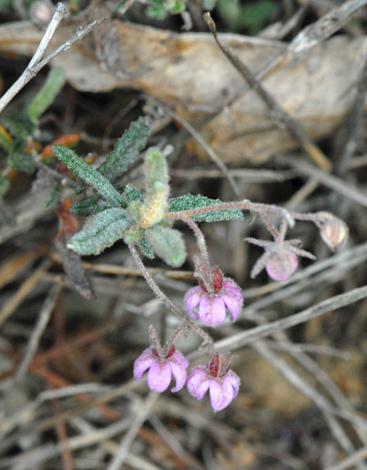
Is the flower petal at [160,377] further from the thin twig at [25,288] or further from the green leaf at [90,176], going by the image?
the thin twig at [25,288]

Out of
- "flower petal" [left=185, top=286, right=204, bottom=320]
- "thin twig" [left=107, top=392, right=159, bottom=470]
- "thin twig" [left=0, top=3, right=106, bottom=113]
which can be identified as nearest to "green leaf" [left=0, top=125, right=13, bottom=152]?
"thin twig" [left=0, top=3, right=106, bottom=113]

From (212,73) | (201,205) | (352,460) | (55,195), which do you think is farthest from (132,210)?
(352,460)

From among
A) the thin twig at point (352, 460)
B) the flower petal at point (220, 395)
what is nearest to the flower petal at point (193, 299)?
the flower petal at point (220, 395)

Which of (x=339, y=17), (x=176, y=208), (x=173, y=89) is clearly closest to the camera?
(x=176, y=208)

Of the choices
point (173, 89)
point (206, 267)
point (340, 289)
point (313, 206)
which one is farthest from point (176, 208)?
point (340, 289)

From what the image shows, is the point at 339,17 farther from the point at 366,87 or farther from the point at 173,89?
the point at 173,89

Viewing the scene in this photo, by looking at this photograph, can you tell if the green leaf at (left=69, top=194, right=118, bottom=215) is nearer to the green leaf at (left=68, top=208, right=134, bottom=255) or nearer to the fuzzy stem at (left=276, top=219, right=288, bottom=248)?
the green leaf at (left=68, top=208, right=134, bottom=255)
